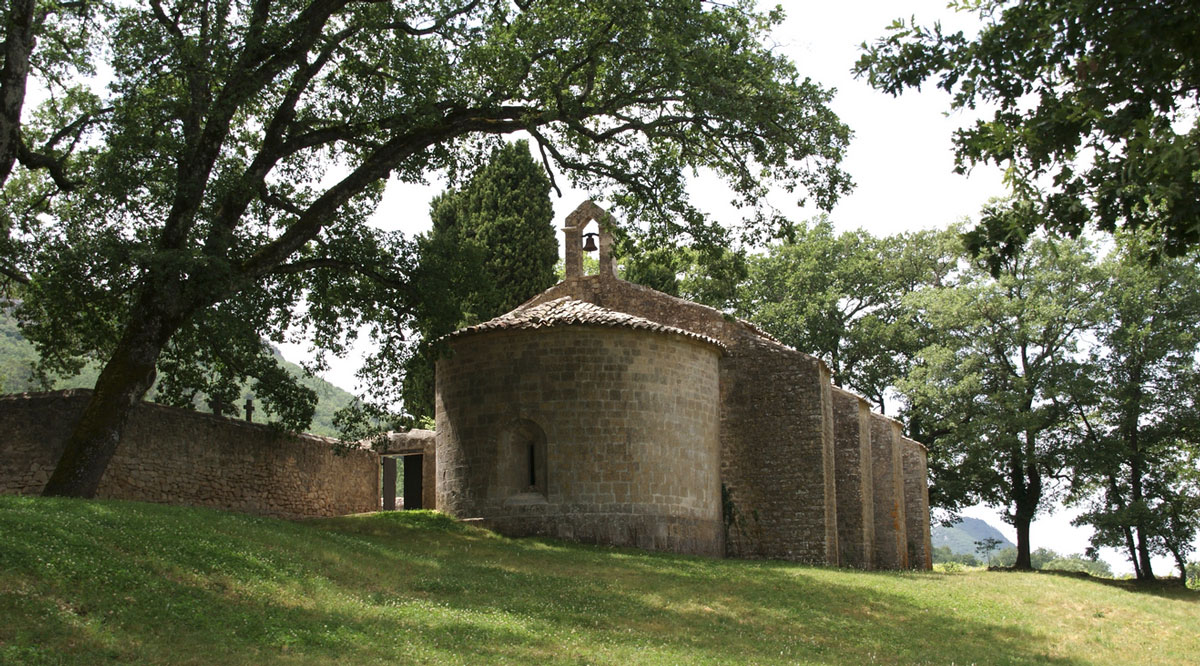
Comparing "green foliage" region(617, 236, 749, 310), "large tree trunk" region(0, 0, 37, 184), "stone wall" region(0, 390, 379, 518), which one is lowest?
"stone wall" region(0, 390, 379, 518)

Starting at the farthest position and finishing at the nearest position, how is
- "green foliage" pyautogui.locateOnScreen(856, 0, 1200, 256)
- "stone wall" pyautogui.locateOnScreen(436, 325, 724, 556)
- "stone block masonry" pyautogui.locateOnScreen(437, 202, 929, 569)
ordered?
"stone block masonry" pyautogui.locateOnScreen(437, 202, 929, 569) → "stone wall" pyautogui.locateOnScreen(436, 325, 724, 556) → "green foliage" pyautogui.locateOnScreen(856, 0, 1200, 256)

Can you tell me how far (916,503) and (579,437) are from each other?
17072 mm

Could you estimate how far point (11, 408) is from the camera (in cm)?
1728

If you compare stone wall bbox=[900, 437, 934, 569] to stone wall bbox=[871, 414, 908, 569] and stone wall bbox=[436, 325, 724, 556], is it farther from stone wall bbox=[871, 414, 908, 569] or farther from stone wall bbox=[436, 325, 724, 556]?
stone wall bbox=[436, 325, 724, 556]

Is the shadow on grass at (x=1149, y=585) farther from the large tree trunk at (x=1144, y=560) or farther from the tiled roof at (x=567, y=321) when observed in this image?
the tiled roof at (x=567, y=321)

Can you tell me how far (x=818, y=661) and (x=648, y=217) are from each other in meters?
10.5

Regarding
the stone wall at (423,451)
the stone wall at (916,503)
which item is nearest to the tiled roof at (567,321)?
the stone wall at (423,451)

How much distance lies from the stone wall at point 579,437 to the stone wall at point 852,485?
4769mm

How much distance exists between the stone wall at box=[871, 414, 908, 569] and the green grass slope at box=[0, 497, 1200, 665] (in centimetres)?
870

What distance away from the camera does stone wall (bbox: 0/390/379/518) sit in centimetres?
1733

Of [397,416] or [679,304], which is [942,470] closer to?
[679,304]

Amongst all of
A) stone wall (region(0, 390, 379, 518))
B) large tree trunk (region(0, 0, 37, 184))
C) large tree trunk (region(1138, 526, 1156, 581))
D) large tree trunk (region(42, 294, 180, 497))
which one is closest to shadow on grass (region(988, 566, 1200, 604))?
large tree trunk (region(1138, 526, 1156, 581))

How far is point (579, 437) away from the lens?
22094 mm

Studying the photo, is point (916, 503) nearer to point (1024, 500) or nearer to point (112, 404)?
point (1024, 500)
